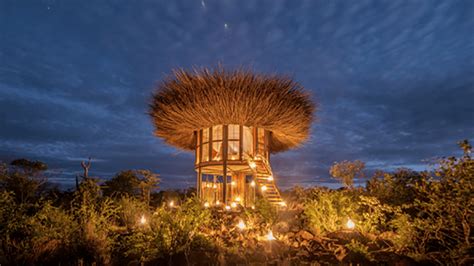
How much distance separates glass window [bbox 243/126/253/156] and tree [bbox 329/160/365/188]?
354 centimetres

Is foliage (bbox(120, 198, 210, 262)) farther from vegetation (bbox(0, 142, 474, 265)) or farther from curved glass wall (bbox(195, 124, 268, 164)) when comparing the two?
curved glass wall (bbox(195, 124, 268, 164))

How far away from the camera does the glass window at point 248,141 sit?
43.7ft

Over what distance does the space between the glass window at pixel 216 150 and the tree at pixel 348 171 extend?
4748mm

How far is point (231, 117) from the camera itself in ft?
40.7

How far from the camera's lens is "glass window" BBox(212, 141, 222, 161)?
43.8 ft

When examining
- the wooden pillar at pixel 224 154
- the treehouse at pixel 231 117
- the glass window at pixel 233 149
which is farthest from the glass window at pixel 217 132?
the glass window at pixel 233 149

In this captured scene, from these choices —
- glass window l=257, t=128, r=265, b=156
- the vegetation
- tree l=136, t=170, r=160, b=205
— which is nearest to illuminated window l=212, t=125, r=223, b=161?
glass window l=257, t=128, r=265, b=156

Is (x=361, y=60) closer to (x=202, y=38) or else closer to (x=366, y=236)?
(x=202, y=38)

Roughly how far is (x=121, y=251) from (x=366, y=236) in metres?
5.00

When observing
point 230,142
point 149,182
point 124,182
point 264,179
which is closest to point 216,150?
point 230,142

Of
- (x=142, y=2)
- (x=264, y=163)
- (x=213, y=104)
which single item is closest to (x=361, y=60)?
(x=264, y=163)

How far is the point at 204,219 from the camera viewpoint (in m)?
6.51

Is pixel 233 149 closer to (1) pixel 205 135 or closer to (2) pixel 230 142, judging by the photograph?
(2) pixel 230 142

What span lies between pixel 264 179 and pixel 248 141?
179 centimetres
